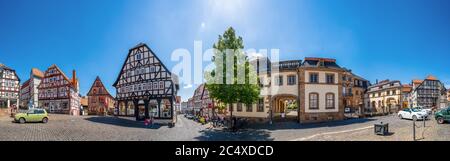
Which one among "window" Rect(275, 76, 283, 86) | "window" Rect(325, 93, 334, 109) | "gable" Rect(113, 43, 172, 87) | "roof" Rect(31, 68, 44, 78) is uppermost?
"gable" Rect(113, 43, 172, 87)

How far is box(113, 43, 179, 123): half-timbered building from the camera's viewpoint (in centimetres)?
2678

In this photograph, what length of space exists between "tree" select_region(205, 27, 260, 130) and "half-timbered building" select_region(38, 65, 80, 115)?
990 inches

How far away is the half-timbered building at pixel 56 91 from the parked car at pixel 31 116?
11.6 meters

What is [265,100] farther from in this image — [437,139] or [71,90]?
[71,90]

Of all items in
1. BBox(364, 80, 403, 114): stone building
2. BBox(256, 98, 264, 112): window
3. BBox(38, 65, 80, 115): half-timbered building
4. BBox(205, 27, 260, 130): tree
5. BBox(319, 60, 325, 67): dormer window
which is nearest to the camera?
BBox(205, 27, 260, 130): tree

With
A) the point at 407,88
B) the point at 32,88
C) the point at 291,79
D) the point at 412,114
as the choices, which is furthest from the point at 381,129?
the point at 407,88

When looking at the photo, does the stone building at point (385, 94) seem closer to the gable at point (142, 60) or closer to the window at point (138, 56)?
the gable at point (142, 60)

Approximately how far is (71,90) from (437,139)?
1666 inches

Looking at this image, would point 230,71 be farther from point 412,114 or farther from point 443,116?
point 412,114

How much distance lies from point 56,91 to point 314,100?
3738cm

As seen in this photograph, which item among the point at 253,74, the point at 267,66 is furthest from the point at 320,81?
the point at 253,74

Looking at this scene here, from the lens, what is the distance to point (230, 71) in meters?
17.9

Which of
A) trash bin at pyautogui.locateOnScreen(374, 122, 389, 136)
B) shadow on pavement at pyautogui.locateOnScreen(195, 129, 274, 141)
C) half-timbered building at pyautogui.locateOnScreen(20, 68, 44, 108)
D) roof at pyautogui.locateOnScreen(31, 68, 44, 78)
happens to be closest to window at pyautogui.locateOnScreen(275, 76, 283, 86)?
shadow on pavement at pyautogui.locateOnScreen(195, 129, 274, 141)

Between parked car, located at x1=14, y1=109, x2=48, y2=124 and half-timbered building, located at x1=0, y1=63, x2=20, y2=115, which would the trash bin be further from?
half-timbered building, located at x1=0, y1=63, x2=20, y2=115
